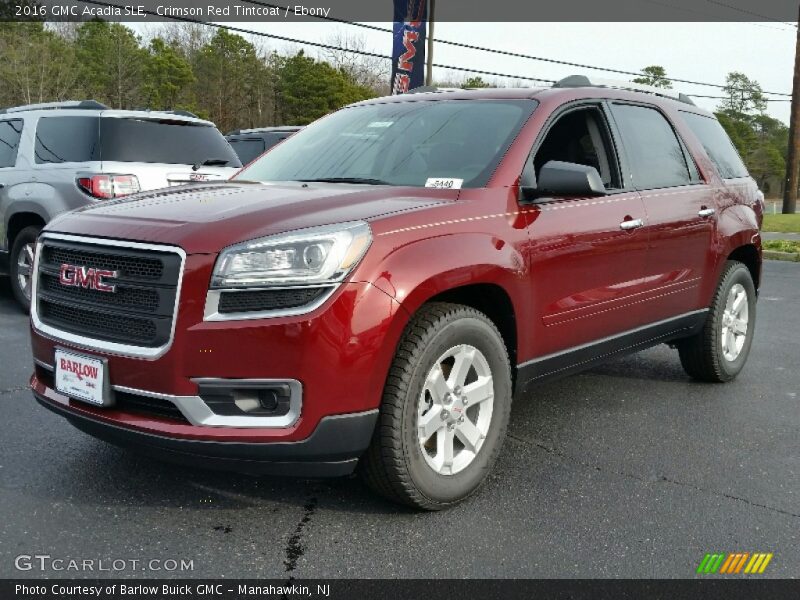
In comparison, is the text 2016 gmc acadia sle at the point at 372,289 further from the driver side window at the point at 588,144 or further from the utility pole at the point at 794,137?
the utility pole at the point at 794,137

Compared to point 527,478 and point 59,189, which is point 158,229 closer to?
point 527,478

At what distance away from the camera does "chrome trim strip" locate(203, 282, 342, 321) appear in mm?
2820

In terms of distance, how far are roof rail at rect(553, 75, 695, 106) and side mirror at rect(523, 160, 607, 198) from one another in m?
0.89

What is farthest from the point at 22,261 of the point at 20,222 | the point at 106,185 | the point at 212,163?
the point at 212,163

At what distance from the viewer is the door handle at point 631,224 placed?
423cm

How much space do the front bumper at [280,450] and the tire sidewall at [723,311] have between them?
3.19m

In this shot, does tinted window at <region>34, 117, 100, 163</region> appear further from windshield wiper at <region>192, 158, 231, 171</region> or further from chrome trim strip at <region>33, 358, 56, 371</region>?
chrome trim strip at <region>33, 358, 56, 371</region>

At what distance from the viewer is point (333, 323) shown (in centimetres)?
282

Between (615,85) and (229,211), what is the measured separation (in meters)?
2.71

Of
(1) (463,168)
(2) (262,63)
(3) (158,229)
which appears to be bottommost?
(3) (158,229)

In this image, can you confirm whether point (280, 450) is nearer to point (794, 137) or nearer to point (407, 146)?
point (407, 146)

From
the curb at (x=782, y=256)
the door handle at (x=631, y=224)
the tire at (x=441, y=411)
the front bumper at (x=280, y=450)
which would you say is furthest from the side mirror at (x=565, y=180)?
the curb at (x=782, y=256)
